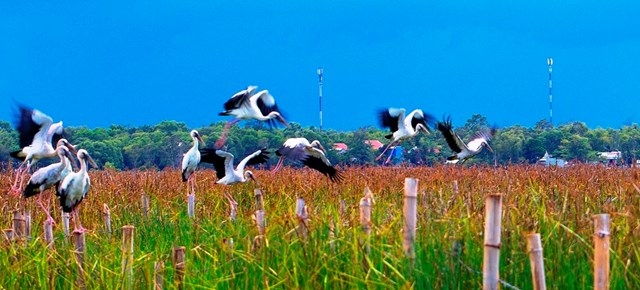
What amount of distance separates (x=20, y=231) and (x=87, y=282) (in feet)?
4.45

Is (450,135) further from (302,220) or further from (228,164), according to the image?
(302,220)

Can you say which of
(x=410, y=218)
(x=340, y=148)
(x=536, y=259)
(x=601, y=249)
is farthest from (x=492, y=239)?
(x=340, y=148)

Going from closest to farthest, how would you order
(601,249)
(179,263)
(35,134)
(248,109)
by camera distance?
(601,249) < (179,263) < (35,134) < (248,109)

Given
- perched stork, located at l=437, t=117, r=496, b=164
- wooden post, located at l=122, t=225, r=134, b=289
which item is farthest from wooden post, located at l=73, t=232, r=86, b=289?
perched stork, located at l=437, t=117, r=496, b=164

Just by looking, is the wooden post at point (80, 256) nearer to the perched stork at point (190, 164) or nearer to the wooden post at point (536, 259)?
the wooden post at point (536, 259)

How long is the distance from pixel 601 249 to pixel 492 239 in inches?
14.7

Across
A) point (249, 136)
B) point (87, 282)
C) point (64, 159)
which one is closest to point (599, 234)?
point (87, 282)

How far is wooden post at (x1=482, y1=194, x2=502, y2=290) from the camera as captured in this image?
3340mm

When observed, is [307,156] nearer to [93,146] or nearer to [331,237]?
[331,237]

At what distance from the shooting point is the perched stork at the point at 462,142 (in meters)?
14.5

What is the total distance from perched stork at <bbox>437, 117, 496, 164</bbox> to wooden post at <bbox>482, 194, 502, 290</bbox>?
34.1ft

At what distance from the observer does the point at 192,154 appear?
11.5 meters

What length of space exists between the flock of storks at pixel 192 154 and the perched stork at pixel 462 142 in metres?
0.02

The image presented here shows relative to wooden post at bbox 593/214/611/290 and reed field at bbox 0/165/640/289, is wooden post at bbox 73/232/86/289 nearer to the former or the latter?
reed field at bbox 0/165/640/289
